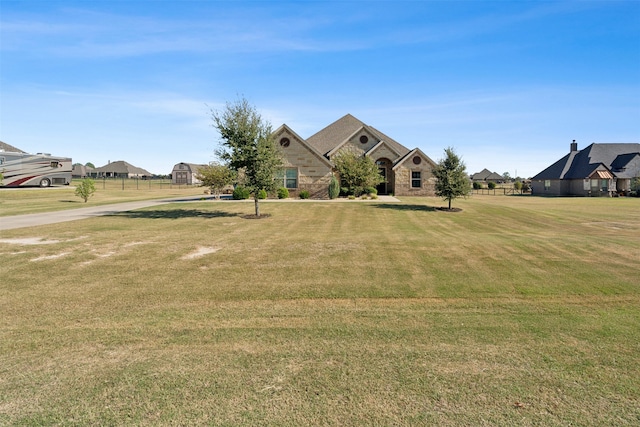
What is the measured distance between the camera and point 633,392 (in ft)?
15.2

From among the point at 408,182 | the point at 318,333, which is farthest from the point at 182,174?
the point at 318,333

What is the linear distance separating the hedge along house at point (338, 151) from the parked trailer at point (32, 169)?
30367mm

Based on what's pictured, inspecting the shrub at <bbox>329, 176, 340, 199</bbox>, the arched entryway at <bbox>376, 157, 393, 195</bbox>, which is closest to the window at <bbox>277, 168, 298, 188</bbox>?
the shrub at <bbox>329, 176, 340, 199</bbox>

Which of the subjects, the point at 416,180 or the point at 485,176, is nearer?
the point at 416,180

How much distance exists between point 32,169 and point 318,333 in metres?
50.7

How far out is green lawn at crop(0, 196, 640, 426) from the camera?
4289 mm

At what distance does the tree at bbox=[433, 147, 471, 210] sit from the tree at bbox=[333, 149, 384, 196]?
9.92 meters

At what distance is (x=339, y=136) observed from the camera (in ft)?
143

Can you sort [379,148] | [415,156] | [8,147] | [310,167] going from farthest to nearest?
[8,147] < [379,148] < [415,156] < [310,167]

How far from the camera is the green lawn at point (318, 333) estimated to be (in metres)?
4.29

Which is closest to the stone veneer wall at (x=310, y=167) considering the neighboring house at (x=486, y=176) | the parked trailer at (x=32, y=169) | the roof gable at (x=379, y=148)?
the roof gable at (x=379, y=148)

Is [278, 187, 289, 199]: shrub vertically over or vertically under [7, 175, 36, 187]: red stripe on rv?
under

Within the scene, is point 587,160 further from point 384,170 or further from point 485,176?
point 485,176

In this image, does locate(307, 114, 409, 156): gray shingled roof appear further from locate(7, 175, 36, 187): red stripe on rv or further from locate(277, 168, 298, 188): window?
locate(7, 175, 36, 187): red stripe on rv
